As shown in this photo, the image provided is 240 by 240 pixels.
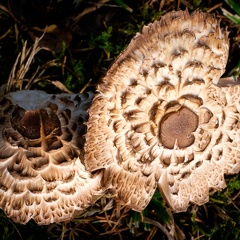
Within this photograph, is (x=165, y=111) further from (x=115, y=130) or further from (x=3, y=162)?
(x=3, y=162)

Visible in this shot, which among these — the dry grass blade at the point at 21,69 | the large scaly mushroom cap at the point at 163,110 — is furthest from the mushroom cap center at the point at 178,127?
the dry grass blade at the point at 21,69

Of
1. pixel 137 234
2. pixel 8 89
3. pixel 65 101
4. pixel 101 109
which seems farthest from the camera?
pixel 137 234

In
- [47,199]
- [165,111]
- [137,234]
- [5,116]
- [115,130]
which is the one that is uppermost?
[165,111]

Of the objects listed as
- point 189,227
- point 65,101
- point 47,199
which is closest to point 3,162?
point 47,199

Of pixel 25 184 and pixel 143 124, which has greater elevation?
pixel 143 124

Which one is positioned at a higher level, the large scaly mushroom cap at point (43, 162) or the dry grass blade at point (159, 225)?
the large scaly mushroom cap at point (43, 162)

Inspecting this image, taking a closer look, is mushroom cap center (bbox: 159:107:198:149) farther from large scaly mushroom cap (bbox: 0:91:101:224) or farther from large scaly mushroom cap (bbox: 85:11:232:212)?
large scaly mushroom cap (bbox: 0:91:101:224)

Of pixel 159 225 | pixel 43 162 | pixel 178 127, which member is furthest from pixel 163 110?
pixel 159 225

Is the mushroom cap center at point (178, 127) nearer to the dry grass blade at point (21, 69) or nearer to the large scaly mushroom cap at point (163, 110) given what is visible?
the large scaly mushroom cap at point (163, 110)

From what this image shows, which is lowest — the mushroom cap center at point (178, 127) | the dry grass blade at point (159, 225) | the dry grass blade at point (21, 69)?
the dry grass blade at point (159, 225)
